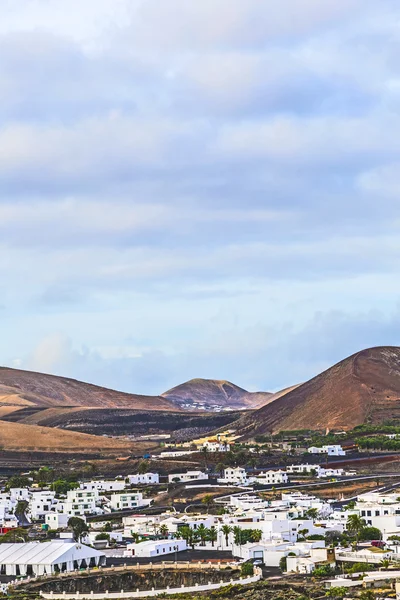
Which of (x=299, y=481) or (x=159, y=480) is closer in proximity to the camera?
(x=299, y=481)

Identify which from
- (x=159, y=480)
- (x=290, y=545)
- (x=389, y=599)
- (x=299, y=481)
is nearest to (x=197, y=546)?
(x=290, y=545)

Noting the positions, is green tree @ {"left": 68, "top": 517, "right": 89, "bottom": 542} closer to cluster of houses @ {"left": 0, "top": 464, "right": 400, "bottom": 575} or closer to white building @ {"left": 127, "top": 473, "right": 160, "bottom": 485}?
cluster of houses @ {"left": 0, "top": 464, "right": 400, "bottom": 575}

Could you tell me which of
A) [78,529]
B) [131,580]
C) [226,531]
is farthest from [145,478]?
[131,580]

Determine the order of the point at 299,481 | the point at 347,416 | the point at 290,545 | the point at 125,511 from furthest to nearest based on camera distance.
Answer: the point at 347,416, the point at 299,481, the point at 125,511, the point at 290,545

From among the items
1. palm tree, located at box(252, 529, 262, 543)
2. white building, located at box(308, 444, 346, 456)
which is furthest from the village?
white building, located at box(308, 444, 346, 456)

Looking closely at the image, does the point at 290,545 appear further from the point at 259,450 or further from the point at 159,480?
the point at 259,450

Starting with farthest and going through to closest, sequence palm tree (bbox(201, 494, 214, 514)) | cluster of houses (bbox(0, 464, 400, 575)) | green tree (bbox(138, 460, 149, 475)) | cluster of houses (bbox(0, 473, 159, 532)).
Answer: green tree (bbox(138, 460, 149, 475))
cluster of houses (bbox(0, 473, 159, 532))
palm tree (bbox(201, 494, 214, 514))
cluster of houses (bbox(0, 464, 400, 575))
